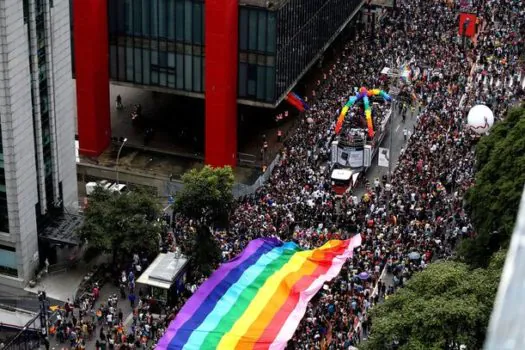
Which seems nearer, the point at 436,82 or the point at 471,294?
the point at 471,294

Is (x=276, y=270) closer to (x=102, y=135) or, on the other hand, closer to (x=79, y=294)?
(x=79, y=294)

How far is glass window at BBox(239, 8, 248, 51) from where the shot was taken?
225 ft

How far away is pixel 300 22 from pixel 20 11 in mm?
31141

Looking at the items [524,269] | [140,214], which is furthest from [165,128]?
[524,269]

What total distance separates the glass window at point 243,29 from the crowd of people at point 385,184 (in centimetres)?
981

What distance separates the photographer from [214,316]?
47844mm

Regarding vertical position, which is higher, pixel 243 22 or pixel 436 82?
pixel 243 22

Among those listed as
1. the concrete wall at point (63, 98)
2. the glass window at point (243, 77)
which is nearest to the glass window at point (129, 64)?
the glass window at point (243, 77)

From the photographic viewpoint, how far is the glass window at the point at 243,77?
70625 millimetres

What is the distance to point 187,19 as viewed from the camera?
69062 millimetres

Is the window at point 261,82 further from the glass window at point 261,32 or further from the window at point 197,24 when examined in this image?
the window at point 197,24

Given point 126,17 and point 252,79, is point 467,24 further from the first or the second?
point 126,17

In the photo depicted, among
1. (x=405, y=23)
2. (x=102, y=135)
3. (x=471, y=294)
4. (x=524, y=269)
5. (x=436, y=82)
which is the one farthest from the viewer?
(x=405, y=23)

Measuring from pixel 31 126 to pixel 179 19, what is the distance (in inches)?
774
